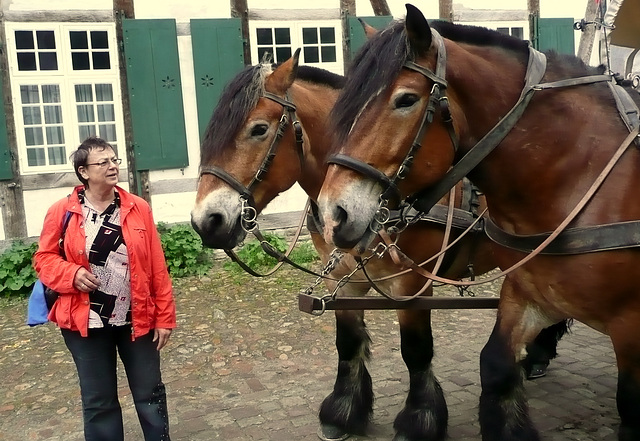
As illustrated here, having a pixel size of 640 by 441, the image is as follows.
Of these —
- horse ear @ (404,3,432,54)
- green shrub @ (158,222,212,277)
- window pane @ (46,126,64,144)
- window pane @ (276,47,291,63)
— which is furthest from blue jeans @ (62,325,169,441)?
window pane @ (276,47,291,63)

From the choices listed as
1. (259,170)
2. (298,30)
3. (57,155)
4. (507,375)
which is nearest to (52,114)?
(57,155)

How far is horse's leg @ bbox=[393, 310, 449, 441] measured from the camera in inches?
112

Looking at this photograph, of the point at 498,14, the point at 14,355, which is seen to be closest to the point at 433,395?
the point at 14,355

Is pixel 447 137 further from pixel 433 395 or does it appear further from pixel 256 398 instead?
pixel 256 398

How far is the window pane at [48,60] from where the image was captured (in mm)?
6289

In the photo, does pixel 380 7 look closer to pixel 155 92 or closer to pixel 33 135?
pixel 155 92

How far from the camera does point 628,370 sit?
2.00 meters

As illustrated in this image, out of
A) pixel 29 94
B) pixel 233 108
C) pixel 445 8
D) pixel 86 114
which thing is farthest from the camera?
pixel 445 8

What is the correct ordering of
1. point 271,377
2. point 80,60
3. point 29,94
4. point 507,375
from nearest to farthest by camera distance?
point 507,375
point 271,377
point 29,94
point 80,60

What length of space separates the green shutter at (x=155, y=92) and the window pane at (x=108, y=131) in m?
0.30

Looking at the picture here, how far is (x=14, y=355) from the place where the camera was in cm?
469

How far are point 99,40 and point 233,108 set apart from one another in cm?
470

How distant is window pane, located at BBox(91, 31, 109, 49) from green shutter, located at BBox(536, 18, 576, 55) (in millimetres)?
5622

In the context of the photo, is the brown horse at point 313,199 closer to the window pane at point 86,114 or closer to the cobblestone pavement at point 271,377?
the cobblestone pavement at point 271,377
